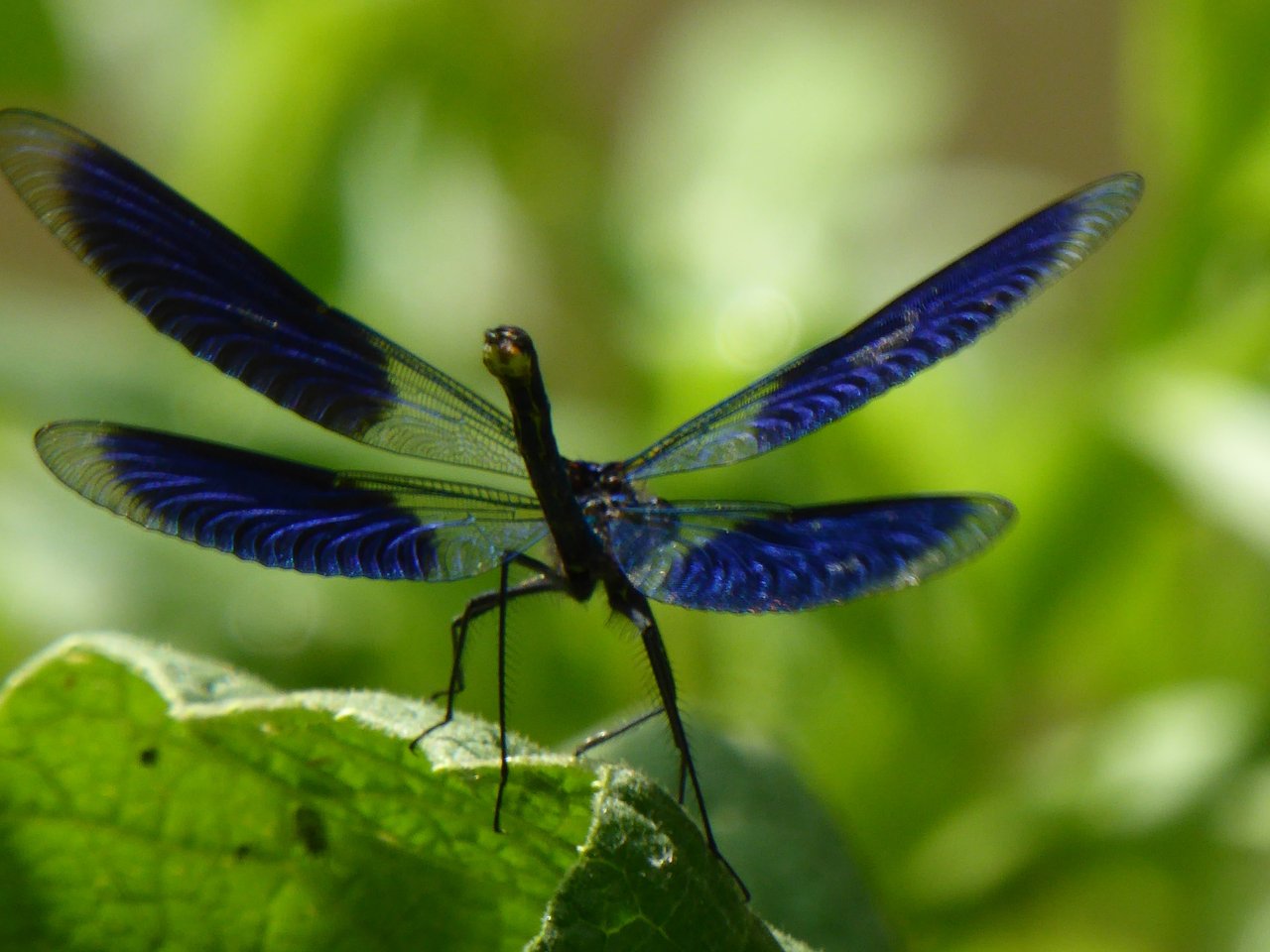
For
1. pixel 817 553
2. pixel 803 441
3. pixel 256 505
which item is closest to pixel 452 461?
pixel 256 505

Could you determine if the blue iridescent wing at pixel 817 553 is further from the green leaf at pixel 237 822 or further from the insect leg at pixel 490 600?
the green leaf at pixel 237 822

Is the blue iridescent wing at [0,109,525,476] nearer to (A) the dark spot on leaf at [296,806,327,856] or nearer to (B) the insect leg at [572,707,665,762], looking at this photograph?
(B) the insect leg at [572,707,665,762]

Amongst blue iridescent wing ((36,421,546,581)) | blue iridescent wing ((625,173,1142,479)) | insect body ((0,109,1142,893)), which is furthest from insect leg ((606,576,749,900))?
blue iridescent wing ((625,173,1142,479))

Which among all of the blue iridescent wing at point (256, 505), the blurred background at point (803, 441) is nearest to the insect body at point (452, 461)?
the blue iridescent wing at point (256, 505)

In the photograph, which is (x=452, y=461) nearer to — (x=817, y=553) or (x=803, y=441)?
(x=817, y=553)

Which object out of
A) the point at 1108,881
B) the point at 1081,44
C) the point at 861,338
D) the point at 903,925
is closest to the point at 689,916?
the point at 861,338

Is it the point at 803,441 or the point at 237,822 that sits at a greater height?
the point at 803,441

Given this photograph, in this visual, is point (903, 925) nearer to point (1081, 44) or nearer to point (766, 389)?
point (766, 389)
